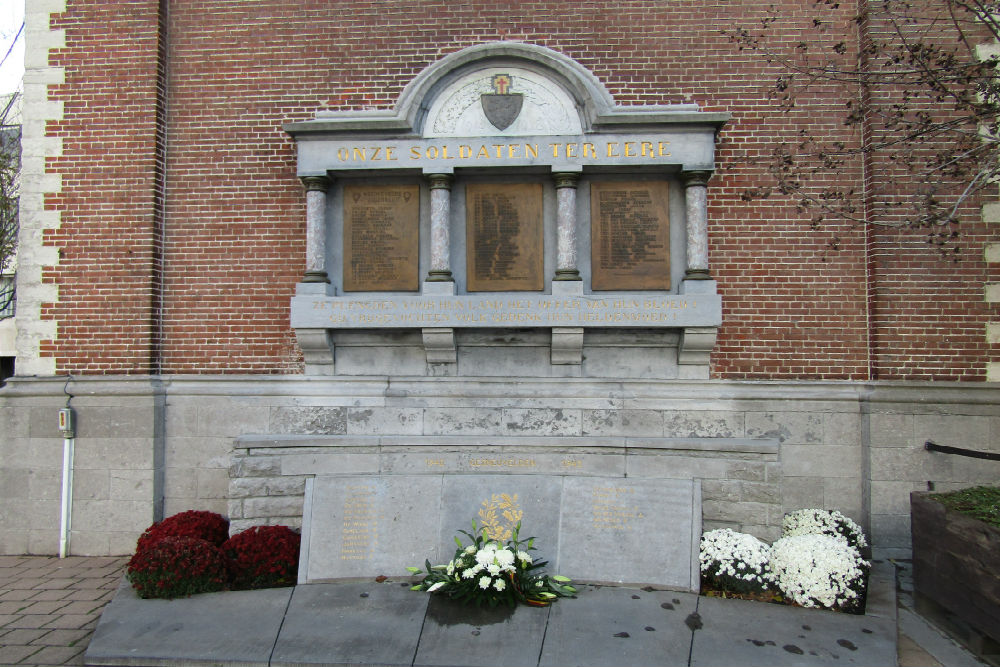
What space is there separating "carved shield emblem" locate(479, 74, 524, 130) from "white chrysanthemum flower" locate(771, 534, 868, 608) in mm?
5350

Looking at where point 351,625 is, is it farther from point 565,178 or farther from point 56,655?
point 565,178

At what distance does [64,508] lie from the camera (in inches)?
280

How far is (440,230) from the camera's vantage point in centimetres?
693

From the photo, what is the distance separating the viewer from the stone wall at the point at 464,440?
6629 mm

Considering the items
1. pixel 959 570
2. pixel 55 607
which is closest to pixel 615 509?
pixel 959 570

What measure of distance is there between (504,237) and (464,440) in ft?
7.81

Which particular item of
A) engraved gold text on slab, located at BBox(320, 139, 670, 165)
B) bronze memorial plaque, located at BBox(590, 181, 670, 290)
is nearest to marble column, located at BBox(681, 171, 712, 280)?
bronze memorial plaque, located at BBox(590, 181, 670, 290)

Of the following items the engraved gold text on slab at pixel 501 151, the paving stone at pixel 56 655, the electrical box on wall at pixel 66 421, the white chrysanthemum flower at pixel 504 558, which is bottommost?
the paving stone at pixel 56 655

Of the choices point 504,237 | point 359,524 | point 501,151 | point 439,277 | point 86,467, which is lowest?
point 359,524

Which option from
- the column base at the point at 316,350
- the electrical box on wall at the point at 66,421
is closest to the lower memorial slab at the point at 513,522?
the column base at the point at 316,350

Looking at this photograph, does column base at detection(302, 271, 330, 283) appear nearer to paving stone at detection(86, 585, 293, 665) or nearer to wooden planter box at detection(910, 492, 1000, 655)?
paving stone at detection(86, 585, 293, 665)

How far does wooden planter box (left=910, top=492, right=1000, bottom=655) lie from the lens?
4.71m

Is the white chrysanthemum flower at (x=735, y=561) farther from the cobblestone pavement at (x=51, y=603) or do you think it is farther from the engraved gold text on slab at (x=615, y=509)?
the cobblestone pavement at (x=51, y=603)

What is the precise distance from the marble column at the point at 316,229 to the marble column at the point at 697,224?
4129mm
